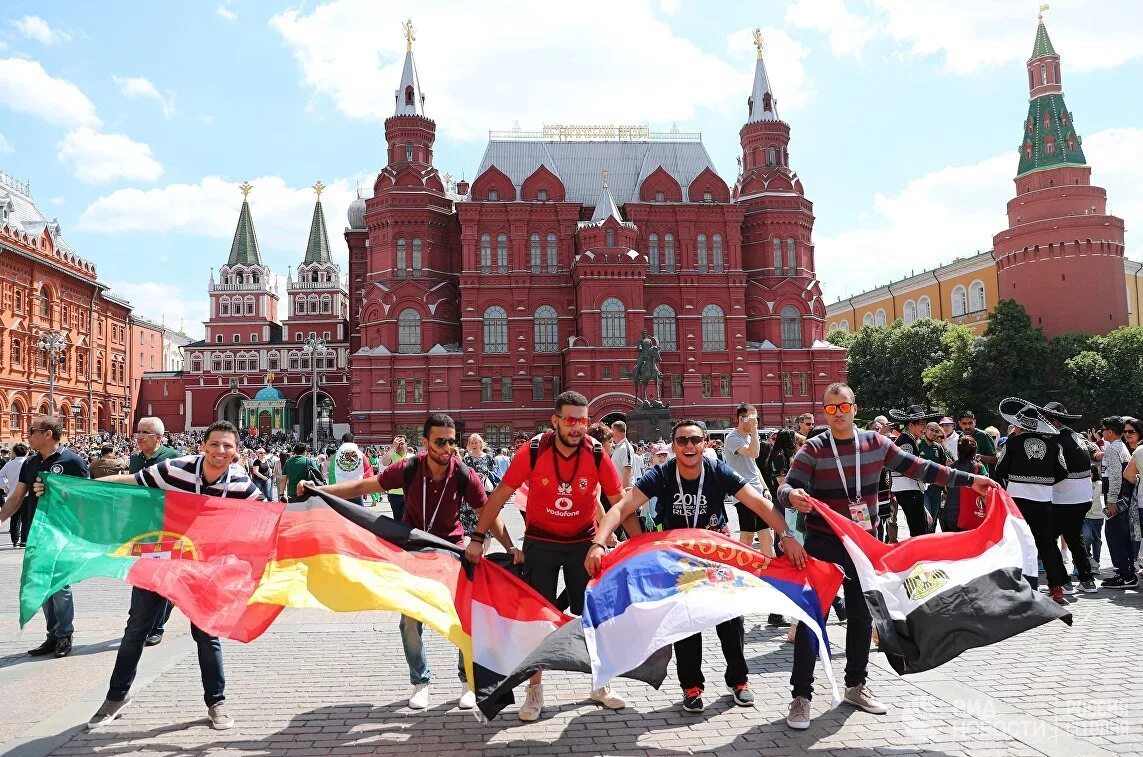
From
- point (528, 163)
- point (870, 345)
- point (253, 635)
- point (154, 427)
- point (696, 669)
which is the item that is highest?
point (528, 163)

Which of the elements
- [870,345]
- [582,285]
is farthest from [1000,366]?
[582,285]

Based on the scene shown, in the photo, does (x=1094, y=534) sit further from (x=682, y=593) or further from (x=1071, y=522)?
(x=682, y=593)

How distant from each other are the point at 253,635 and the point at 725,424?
47.5 meters

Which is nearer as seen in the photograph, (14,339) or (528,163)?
(14,339)

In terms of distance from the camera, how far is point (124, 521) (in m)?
6.02

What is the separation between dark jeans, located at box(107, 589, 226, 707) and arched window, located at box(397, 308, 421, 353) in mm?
46981

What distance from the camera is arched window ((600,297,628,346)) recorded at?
50188mm

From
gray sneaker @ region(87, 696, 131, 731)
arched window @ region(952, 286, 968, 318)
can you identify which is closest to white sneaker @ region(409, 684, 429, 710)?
gray sneaker @ region(87, 696, 131, 731)

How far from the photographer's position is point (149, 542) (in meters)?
5.89

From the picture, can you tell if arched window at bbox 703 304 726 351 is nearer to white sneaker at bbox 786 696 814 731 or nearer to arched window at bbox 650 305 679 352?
arched window at bbox 650 305 679 352

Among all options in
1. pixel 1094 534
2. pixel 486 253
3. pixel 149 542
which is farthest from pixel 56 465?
pixel 486 253

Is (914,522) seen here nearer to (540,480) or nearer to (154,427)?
(540,480)

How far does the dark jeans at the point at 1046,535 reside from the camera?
344 inches

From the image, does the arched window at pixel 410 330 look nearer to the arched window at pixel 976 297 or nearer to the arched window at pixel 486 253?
the arched window at pixel 486 253
